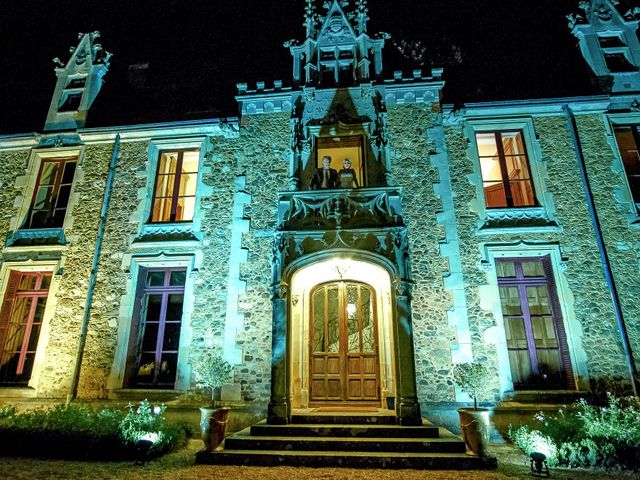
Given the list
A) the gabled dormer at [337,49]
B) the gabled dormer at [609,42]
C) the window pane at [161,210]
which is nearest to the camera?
the gabled dormer at [609,42]

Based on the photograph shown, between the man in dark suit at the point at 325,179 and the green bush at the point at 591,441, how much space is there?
5431 mm

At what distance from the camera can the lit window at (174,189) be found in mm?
8938

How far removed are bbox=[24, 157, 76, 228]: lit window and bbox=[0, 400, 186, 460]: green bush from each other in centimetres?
477

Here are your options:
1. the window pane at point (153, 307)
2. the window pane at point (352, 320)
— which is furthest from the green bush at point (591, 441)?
the window pane at point (153, 307)

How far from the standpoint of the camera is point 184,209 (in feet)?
30.2

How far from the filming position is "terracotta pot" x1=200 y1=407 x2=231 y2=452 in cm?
542

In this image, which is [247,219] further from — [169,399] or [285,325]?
[169,399]

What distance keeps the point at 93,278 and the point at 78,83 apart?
237 inches

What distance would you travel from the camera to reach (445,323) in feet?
23.4

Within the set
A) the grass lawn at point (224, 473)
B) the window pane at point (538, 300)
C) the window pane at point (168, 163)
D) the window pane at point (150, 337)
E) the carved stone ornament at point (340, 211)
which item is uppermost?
the window pane at point (168, 163)

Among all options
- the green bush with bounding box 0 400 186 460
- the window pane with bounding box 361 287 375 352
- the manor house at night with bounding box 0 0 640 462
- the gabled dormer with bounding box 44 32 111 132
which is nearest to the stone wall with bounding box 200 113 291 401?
the manor house at night with bounding box 0 0 640 462

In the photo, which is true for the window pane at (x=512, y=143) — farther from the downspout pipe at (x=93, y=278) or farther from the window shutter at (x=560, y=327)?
the downspout pipe at (x=93, y=278)

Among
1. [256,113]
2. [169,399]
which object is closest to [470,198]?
[256,113]

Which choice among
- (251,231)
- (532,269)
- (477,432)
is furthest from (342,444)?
(532,269)
